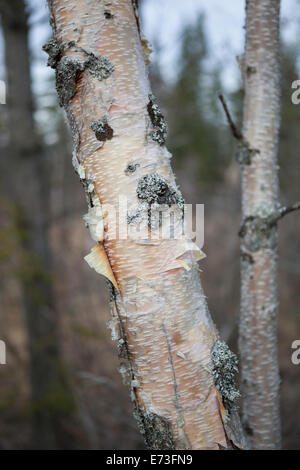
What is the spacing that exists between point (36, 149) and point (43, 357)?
2453mm

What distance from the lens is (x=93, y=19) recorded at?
3.54 ft

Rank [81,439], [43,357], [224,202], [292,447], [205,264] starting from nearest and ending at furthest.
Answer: [292,447], [43,357], [81,439], [224,202], [205,264]

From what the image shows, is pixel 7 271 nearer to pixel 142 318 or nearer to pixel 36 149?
pixel 36 149

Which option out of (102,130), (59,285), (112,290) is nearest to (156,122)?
(102,130)

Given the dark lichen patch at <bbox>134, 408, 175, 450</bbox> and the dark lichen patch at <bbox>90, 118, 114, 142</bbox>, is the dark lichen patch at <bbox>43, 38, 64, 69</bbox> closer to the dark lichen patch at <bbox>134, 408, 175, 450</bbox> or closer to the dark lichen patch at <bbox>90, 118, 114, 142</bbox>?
the dark lichen patch at <bbox>90, 118, 114, 142</bbox>

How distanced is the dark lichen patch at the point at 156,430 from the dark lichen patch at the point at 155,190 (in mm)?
662

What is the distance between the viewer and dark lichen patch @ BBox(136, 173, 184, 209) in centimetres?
106

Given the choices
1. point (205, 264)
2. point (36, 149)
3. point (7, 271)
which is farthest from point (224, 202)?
point (7, 271)

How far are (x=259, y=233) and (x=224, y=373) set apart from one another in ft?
2.57

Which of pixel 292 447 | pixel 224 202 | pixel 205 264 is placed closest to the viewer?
pixel 292 447

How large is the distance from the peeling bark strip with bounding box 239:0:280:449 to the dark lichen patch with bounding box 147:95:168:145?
30.0 inches

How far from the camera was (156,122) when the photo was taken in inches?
44.4

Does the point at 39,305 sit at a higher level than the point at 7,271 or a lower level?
lower

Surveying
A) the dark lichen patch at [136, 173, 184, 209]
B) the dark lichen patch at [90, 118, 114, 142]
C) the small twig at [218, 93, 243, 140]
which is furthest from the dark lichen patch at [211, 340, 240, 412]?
the small twig at [218, 93, 243, 140]
